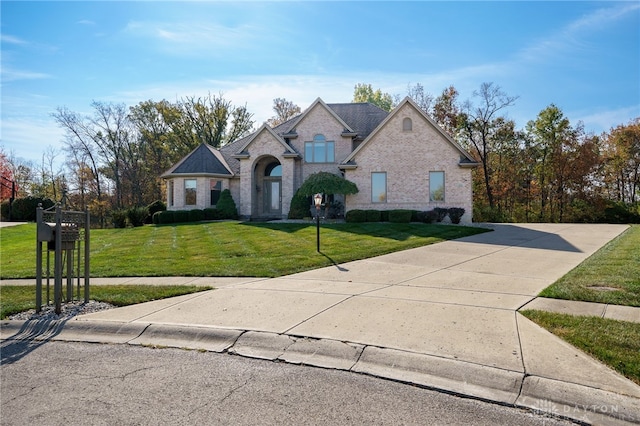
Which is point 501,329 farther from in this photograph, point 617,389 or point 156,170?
point 156,170

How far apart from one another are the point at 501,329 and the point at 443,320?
0.74 metres

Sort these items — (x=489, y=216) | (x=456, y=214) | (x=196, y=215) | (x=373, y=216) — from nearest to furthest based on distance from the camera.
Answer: (x=373, y=216)
(x=456, y=214)
(x=196, y=215)
(x=489, y=216)

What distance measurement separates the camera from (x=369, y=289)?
762 centimetres

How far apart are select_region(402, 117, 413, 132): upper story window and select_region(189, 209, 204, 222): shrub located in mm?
14227

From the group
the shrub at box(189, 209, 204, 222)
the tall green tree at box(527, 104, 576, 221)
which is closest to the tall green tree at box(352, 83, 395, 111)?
the tall green tree at box(527, 104, 576, 221)

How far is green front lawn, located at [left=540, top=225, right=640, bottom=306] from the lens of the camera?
6668 millimetres

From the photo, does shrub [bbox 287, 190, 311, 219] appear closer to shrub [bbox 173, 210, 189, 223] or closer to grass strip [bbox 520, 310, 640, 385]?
shrub [bbox 173, 210, 189, 223]

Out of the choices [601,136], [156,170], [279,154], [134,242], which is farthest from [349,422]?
[156,170]

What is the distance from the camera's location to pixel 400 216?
22828mm

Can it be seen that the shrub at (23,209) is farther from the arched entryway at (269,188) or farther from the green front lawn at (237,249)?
the arched entryway at (269,188)

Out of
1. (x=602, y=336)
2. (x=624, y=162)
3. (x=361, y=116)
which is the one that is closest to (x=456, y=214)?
(x=361, y=116)

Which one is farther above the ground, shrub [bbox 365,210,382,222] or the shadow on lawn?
shrub [bbox 365,210,382,222]

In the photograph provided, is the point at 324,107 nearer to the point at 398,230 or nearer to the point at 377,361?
the point at 398,230

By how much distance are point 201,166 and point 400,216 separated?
1472 centimetres
